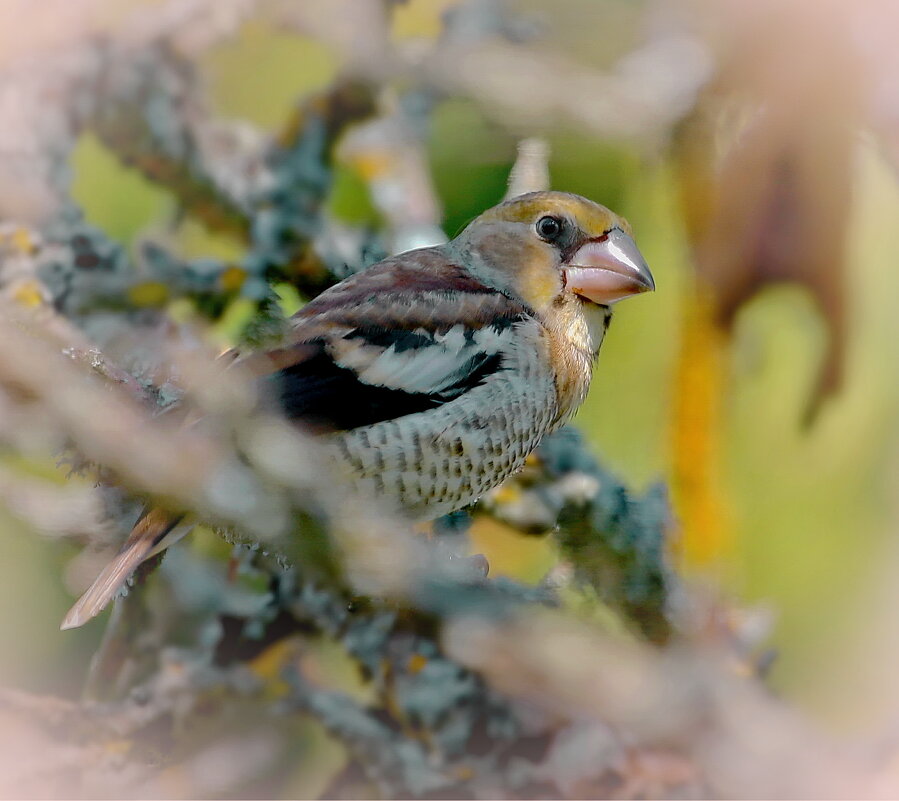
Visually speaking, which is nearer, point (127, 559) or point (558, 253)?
point (127, 559)

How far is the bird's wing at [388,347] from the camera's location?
67cm

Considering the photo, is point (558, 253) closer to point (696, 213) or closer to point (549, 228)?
point (549, 228)

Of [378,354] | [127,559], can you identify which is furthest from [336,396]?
[127,559]

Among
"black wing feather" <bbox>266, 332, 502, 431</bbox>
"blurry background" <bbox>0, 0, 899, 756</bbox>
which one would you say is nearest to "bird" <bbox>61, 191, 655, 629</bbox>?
"black wing feather" <bbox>266, 332, 502, 431</bbox>

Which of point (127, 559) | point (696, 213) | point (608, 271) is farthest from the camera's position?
point (696, 213)

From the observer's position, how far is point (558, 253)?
781mm

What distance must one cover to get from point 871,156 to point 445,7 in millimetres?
769

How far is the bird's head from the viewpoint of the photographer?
76 centimetres

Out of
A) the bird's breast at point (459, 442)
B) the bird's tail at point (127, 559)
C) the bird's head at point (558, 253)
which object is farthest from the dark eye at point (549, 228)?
the bird's tail at point (127, 559)

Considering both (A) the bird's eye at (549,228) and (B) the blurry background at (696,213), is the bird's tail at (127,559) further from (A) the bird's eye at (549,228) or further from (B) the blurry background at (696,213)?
(B) the blurry background at (696,213)

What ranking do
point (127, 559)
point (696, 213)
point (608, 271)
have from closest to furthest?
point (127, 559)
point (608, 271)
point (696, 213)

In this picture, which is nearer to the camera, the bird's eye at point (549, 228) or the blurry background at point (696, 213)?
the bird's eye at point (549, 228)

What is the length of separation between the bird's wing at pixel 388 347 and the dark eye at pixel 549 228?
2.8 inches

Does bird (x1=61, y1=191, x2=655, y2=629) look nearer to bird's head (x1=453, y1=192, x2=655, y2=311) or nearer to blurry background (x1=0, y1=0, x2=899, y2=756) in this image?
bird's head (x1=453, y1=192, x2=655, y2=311)
